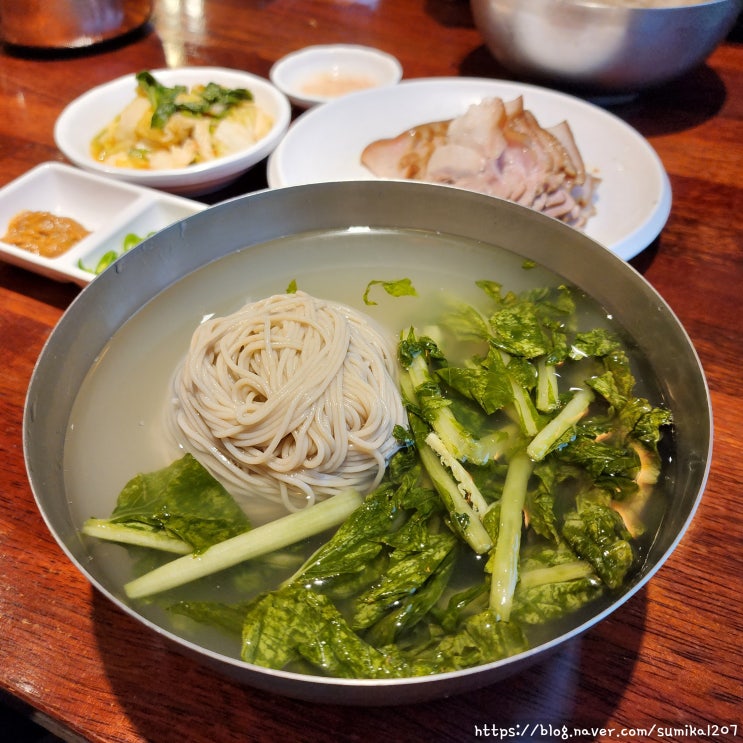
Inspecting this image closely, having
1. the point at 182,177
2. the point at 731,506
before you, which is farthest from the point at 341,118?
the point at 731,506

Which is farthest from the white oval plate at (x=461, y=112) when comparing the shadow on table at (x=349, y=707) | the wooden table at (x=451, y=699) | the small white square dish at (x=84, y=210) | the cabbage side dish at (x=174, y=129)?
the shadow on table at (x=349, y=707)

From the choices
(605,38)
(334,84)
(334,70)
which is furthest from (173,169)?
(605,38)

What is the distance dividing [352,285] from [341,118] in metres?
1.09

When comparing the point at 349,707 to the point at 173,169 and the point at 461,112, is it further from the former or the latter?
the point at 461,112

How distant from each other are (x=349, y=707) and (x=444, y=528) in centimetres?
35

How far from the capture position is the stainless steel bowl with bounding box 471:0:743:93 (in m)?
2.32

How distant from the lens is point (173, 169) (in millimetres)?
2246

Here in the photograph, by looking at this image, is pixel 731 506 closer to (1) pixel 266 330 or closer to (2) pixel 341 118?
(1) pixel 266 330

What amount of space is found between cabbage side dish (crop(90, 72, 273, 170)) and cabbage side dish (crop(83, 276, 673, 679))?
127 centimetres

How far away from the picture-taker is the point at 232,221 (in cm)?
160

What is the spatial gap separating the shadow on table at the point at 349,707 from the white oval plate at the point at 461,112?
1160 millimetres

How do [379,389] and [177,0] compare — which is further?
[177,0]

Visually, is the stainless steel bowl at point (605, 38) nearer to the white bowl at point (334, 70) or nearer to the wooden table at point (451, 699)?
the white bowl at point (334, 70)

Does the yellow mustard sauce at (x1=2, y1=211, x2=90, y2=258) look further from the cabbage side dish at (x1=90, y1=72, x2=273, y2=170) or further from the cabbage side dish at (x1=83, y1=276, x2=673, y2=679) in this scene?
the cabbage side dish at (x1=83, y1=276, x2=673, y2=679)
